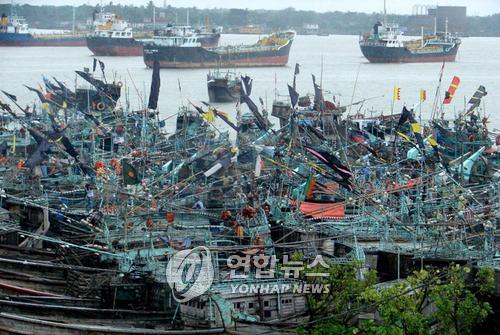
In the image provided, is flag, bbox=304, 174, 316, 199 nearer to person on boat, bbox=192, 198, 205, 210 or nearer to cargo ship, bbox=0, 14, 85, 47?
person on boat, bbox=192, 198, 205, 210

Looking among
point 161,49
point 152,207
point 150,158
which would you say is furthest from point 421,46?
point 152,207

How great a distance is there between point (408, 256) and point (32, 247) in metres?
8.22

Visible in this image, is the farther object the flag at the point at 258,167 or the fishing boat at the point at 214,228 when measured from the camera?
the flag at the point at 258,167

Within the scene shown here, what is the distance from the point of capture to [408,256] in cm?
1920

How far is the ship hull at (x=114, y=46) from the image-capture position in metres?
111

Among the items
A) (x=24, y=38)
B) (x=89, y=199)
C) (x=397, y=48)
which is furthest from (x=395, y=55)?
(x=89, y=199)

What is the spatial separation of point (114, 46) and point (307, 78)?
107 feet

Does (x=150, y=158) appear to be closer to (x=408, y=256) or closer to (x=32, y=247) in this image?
(x=32, y=247)

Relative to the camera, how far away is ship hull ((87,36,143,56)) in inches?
4358

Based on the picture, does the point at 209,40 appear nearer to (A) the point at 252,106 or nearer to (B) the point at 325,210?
(A) the point at 252,106

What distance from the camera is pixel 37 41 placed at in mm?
129250

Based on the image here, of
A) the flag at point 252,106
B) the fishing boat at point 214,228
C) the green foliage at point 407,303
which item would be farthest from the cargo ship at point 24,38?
the green foliage at point 407,303

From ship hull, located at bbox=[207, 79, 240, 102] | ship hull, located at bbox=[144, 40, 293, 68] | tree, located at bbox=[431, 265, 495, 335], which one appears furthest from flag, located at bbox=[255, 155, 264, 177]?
ship hull, located at bbox=[144, 40, 293, 68]

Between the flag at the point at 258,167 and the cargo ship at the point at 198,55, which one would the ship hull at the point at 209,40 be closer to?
the cargo ship at the point at 198,55
